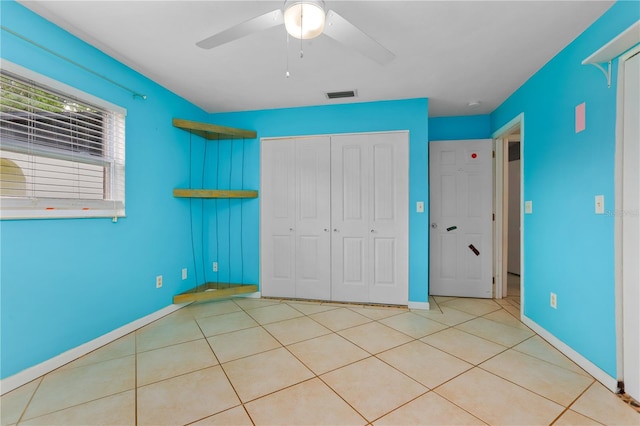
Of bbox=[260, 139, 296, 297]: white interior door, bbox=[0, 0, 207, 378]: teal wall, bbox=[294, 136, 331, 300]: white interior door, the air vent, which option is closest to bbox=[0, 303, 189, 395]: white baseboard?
bbox=[0, 0, 207, 378]: teal wall

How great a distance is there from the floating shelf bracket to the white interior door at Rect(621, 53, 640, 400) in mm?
79

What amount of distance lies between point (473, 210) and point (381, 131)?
1524mm

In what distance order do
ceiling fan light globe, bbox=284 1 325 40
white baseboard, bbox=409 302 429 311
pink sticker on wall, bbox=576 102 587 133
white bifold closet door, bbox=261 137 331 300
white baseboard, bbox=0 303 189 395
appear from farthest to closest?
white bifold closet door, bbox=261 137 331 300 → white baseboard, bbox=409 302 429 311 → pink sticker on wall, bbox=576 102 587 133 → white baseboard, bbox=0 303 189 395 → ceiling fan light globe, bbox=284 1 325 40

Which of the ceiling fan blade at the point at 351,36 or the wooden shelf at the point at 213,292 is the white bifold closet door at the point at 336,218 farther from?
the ceiling fan blade at the point at 351,36

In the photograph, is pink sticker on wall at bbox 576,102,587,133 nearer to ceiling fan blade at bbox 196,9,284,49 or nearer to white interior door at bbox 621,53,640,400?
white interior door at bbox 621,53,640,400

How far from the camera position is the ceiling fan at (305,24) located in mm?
1366

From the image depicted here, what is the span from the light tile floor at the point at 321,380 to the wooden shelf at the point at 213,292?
14.2 inches

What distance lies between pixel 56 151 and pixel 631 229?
3629 millimetres

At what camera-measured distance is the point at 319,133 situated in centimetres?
331

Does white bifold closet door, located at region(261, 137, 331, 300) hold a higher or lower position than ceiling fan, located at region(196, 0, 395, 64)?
lower

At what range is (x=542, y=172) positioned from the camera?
238 centimetres

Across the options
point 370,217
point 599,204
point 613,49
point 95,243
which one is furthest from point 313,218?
point 613,49

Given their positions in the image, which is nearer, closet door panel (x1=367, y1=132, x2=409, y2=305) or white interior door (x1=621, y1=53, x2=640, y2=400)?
white interior door (x1=621, y1=53, x2=640, y2=400)

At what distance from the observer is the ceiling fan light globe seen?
4.45 feet
